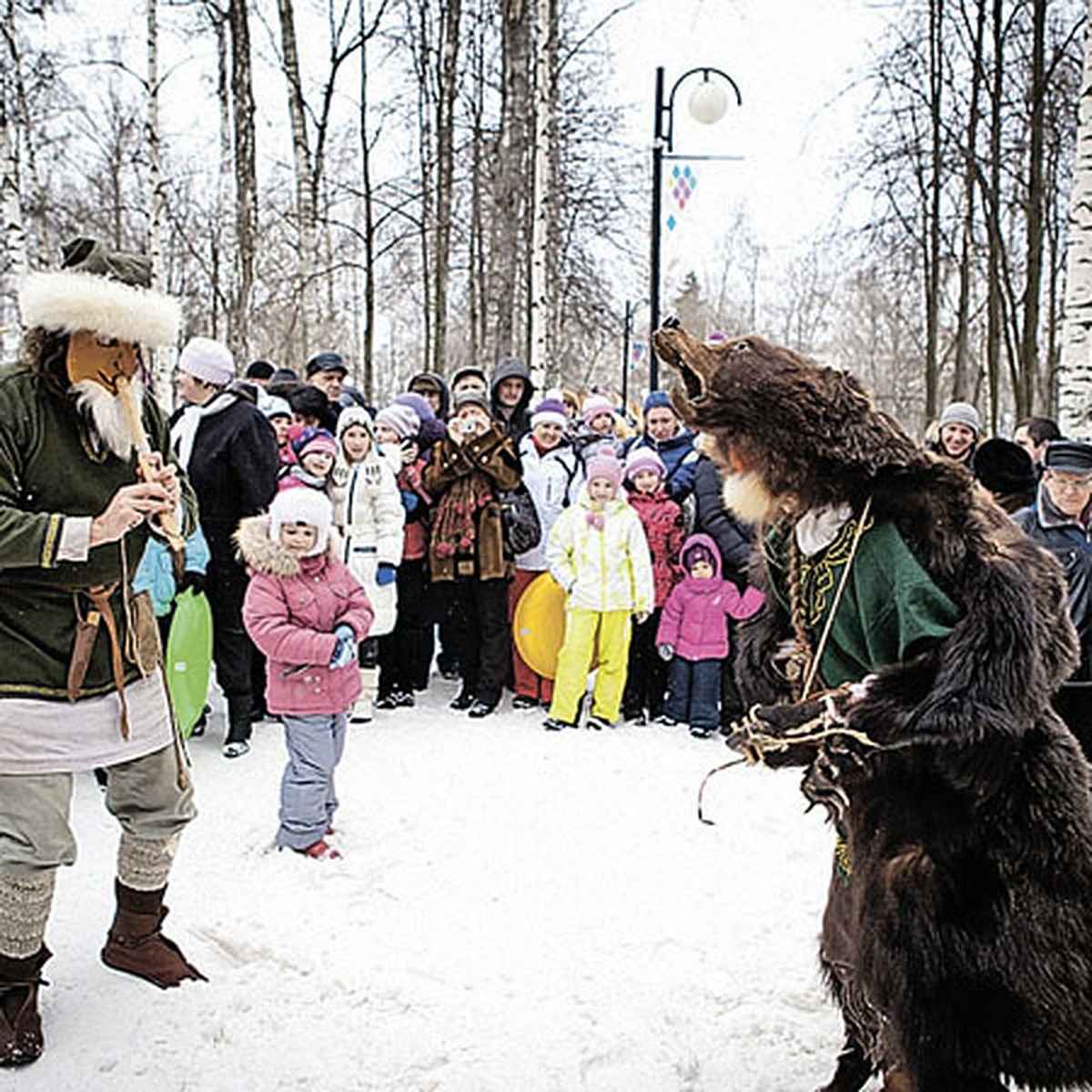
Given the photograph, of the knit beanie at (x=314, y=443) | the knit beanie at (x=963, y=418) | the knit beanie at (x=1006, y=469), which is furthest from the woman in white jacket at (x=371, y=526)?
the knit beanie at (x=963, y=418)

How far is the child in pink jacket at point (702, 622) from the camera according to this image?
6211 mm

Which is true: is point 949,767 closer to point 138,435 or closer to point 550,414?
point 138,435

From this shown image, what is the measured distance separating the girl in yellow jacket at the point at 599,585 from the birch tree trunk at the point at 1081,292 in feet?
11.2

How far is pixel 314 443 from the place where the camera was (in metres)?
5.93

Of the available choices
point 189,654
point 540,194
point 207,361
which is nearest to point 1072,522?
point 189,654

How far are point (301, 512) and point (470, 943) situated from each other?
1802 millimetres

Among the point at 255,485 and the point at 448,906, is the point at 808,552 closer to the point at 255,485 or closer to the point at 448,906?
the point at 448,906

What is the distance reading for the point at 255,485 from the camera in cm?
552

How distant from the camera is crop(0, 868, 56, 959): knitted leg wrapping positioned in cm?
287

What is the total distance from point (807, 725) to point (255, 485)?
12.9 ft

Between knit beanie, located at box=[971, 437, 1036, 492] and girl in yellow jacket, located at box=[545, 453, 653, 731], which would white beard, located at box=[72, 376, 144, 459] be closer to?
girl in yellow jacket, located at box=[545, 453, 653, 731]

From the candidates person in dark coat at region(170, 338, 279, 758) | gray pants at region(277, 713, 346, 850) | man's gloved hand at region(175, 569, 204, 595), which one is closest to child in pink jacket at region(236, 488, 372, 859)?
gray pants at region(277, 713, 346, 850)

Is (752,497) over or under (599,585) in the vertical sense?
over

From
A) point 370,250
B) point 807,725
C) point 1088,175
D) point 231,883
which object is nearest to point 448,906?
point 231,883
